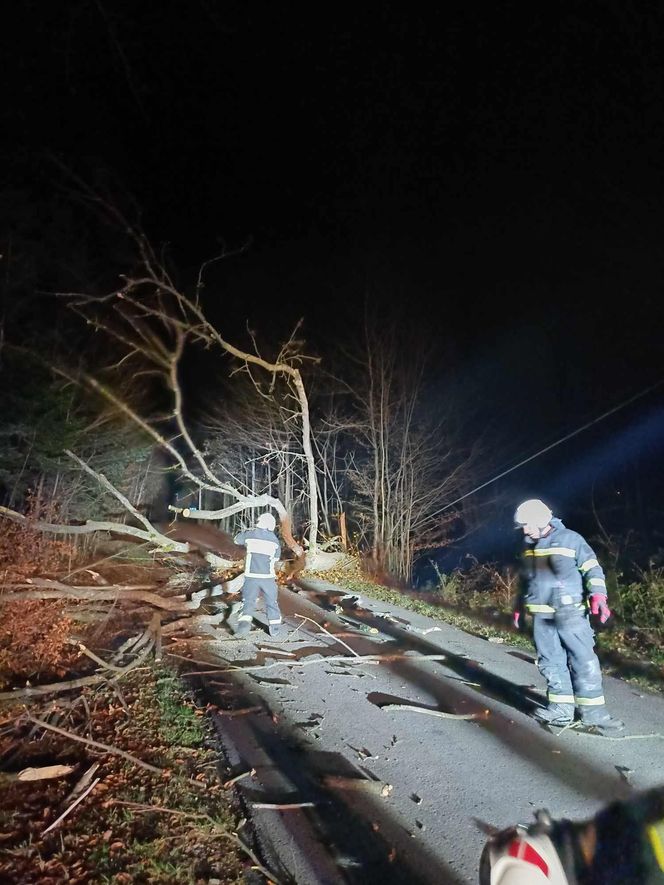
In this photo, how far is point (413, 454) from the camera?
55.5 ft

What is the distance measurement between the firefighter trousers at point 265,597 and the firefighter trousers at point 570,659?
368 cm

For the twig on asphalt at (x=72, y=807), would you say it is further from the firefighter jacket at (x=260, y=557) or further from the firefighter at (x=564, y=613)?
the firefighter jacket at (x=260, y=557)

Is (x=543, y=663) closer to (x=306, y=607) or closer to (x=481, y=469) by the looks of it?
(x=306, y=607)

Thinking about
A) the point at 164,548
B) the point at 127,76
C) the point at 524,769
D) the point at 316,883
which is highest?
the point at 127,76

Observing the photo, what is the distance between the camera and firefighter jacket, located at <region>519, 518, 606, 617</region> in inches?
173

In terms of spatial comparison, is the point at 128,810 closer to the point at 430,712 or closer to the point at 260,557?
the point at 430,712

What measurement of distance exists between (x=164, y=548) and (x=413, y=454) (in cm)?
799

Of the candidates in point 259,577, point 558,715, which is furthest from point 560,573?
point 259,577

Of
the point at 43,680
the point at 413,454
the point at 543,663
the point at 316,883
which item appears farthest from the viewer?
the point at 413,454

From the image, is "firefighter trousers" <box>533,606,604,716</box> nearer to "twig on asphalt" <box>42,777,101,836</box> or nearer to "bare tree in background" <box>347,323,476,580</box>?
"twig on asphalt" <box>42,777,101,836</box>

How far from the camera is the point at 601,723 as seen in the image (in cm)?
435

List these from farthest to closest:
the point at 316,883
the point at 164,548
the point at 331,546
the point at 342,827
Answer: the point at 331,546 < the point at 164,548 < the point at 342,827 < the point at 316,883

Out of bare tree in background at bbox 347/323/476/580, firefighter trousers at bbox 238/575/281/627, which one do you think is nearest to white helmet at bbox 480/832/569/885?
firefighter trousers at bbox 238/575/281/627

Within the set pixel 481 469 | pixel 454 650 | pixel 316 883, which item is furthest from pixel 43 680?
pixel 481 469
